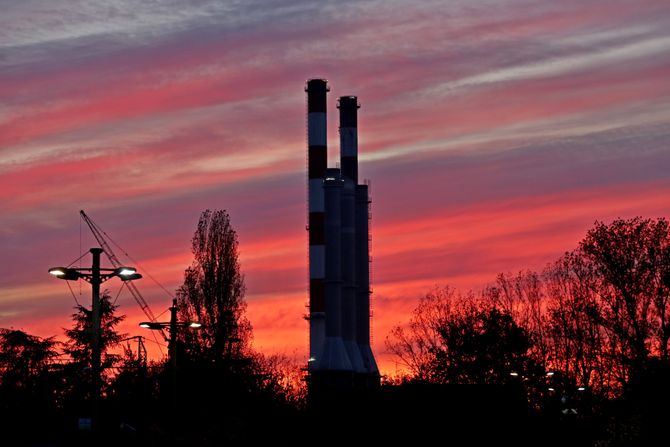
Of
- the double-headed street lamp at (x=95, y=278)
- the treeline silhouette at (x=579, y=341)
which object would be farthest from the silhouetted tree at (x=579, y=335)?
the double-headed street lamp at (x=95, y=278)

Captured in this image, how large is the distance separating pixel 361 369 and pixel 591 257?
28.9 m

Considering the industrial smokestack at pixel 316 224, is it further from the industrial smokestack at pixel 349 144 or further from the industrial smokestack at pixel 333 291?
the industrial smokestack at pixel 349 144

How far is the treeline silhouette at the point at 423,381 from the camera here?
6800cm

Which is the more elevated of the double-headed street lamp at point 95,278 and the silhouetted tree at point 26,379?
the silhouetted tree at point 26,379

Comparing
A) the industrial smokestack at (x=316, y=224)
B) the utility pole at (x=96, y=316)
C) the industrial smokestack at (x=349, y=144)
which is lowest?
the utility pole at (x=96, y=316)

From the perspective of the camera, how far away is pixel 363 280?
119 m

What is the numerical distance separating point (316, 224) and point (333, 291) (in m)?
6.41

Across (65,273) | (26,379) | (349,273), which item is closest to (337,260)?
(349,273)

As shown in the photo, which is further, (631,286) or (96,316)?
(631,286)

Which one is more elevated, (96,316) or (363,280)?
(363,280)

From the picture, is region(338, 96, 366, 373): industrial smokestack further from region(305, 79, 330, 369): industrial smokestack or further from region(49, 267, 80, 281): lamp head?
region(49, 267, 80, 281): lamp head

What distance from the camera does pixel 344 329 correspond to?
111 metres

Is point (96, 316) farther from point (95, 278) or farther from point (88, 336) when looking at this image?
point (88, 336)

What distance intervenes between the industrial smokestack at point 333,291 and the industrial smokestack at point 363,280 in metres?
7.99
